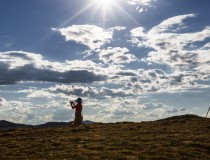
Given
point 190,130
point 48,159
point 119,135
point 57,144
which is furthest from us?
point 190,130

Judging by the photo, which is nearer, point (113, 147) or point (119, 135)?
point (113, 147)

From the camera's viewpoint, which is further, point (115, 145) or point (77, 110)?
point (77, 110)

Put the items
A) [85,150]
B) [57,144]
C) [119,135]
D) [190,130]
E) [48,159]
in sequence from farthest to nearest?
1. [190,130]
2. [119,135]
3. [57,144]
4. [85,150]
5. [48,159]

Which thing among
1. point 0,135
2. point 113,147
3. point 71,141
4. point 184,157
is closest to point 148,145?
point 113,147

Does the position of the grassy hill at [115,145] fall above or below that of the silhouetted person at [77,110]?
below

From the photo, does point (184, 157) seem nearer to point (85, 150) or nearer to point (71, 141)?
point (85, 150)

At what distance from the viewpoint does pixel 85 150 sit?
32.1m

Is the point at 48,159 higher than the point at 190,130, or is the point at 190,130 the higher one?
the point at 190,130

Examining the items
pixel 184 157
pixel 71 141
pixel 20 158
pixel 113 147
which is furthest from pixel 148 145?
pixel 20 158

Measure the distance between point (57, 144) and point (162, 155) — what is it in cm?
1047

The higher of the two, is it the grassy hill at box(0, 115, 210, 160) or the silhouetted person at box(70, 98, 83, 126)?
the silhouetted person at box(70, 98, 83, 126)

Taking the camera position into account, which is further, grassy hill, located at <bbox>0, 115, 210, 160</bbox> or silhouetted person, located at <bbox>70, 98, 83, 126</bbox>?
silhouetted person, located at <bbox>70, 98, 83, 126</bbox>

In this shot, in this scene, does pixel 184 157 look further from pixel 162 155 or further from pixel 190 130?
pixel 190 130

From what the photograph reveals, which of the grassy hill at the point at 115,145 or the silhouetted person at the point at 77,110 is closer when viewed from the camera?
the grassy hill at the point at 115,145
